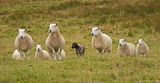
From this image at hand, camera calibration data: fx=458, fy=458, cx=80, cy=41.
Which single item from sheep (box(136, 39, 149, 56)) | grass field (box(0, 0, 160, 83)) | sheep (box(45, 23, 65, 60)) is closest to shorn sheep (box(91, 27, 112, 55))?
grass field (box(0, 0, 160, 83))

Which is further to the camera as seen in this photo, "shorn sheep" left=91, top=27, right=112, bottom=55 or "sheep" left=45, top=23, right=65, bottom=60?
"shorn sheep" left=91, top=27, right=112, bottom=55

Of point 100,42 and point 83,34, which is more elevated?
point 100,42

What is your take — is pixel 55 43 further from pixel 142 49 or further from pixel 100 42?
pixel 142 49

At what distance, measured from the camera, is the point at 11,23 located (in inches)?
1399

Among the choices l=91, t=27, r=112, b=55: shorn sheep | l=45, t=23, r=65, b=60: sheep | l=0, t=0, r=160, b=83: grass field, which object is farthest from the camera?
l=91, t=27, r=112, b=55: shorn sheep

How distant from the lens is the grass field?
38.1 feet

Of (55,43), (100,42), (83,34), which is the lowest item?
(83,34)

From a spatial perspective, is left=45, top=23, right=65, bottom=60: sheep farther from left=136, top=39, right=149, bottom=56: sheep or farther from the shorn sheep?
left=136, top=39, right=149, bottom=56: sheep

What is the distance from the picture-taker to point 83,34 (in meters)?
29.4

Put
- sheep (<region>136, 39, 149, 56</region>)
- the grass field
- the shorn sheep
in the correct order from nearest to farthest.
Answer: the grass field < the shorn sheep < sheep (<region>136, 39, 149, 56</region>)

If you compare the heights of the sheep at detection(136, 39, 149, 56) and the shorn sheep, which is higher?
the shorn sheep

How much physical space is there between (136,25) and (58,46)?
1411 cm

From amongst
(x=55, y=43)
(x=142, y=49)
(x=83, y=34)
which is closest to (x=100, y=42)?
(x=142, y=49)

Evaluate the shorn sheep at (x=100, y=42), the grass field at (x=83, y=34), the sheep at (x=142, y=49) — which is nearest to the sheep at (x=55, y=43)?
the grass field at (x=83, y=34)
